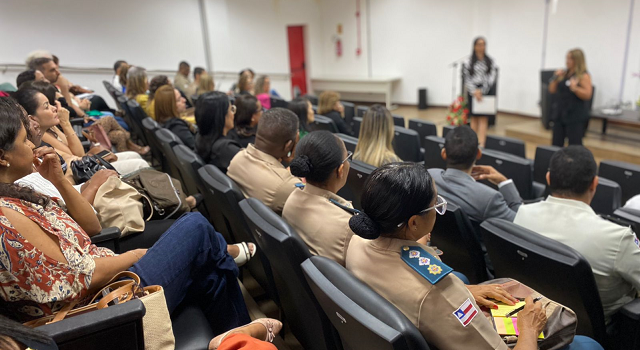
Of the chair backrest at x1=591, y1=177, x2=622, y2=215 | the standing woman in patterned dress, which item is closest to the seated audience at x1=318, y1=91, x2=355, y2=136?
the standing woman in patterned dress

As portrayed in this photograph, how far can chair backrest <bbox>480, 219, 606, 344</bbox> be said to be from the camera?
145 cm

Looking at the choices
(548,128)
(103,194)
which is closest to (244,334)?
(103,194)

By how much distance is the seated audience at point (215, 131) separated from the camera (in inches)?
117

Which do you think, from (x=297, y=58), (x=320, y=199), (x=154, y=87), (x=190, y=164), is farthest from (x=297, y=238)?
(x=297, y=58)

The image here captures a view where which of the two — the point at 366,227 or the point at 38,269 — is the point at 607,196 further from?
the point at 38,269

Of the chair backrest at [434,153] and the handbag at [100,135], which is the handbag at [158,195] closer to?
the handbag at [100,135]

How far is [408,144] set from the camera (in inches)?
151

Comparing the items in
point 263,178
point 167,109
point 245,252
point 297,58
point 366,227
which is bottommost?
point 245,252

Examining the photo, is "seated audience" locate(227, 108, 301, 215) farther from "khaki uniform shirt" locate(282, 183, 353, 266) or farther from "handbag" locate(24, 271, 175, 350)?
"handbag" locate(24, 271, 175, 350)

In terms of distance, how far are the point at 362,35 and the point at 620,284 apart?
10230 millimetres

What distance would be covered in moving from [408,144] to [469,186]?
1708 mm

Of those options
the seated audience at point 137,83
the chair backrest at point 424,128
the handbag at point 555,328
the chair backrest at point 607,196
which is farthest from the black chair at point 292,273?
the seated audience at point 137,83

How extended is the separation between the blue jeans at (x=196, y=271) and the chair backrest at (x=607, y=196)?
2.19 m

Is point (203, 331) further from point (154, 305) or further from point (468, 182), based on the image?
point (468, 182)
